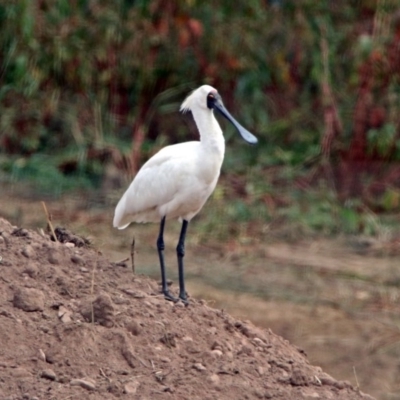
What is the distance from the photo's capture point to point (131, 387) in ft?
18.3

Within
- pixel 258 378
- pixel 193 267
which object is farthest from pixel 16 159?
pixel 258 378

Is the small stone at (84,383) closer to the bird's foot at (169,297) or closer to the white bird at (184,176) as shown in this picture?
the bird's foot at (169,297)

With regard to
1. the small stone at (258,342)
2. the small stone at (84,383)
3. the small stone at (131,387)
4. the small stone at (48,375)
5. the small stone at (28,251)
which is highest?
the small stone at (28,251)

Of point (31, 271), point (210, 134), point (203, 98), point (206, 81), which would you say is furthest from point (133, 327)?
point (206, 81)

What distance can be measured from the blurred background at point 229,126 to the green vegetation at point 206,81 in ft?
0.06

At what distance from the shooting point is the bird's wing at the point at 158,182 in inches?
288

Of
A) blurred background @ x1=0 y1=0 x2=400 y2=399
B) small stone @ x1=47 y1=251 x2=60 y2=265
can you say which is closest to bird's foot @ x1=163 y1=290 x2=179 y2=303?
small stone @ x1=47 y1=251 x2=60 y2=265

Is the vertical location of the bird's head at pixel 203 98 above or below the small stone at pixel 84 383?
above

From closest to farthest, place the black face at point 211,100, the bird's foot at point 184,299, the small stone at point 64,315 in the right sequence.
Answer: the small stone at point 64,315 → the bird's foot at point 184,299 → the black face at point 211,100

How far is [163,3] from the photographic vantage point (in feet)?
46.0

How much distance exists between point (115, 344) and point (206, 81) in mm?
8184

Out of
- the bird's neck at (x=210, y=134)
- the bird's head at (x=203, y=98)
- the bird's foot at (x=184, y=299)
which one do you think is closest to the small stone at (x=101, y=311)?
the bird's foot at (x=184, y=299)

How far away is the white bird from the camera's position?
7262mm

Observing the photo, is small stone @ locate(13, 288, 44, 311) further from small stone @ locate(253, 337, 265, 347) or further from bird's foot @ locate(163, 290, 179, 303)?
small stone @ locate(253, 337, 265, 347)
